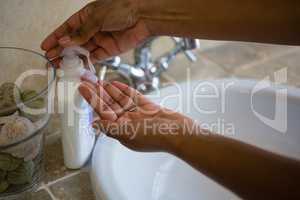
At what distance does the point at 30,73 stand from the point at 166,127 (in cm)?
26

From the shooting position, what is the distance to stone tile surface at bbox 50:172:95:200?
2.23 feet

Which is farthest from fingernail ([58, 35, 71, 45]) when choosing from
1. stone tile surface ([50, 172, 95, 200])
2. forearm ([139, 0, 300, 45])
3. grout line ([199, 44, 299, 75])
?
grout line ([199, 44, 299, 75])

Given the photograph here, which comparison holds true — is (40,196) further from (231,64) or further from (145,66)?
(231,64)

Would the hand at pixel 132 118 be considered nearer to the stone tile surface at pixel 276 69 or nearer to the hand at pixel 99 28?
the hand at pixel 99 28

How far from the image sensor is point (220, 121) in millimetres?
823

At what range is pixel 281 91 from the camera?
30.6 inches

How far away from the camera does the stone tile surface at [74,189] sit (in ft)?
2.23

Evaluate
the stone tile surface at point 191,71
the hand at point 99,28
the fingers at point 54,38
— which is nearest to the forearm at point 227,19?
the hand at point 99,28

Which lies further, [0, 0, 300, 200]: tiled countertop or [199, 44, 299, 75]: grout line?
[199, 44, 299, 75]: grout line

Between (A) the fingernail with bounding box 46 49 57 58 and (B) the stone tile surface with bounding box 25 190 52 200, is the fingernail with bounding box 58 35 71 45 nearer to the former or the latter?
(A) the fingernail with bounding box 46 49 57 58

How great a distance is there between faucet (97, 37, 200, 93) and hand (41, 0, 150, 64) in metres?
0.09

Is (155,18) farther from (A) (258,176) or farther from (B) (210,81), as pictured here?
(A) (258,176)

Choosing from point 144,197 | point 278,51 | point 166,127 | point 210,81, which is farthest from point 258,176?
point 278,51

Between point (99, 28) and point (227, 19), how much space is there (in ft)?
0.65
